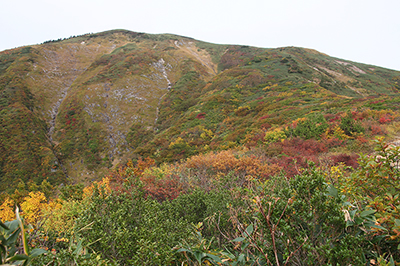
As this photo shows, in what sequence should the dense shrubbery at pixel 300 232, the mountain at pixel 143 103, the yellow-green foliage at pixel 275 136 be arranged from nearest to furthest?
the dense shrubbery at pixel 300 232 → the yellow-green foliage at pixel 275 136 → the mountain at pixel 143 103

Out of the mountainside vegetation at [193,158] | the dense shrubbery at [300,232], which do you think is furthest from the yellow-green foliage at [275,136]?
the dense shrubbery at [300,232]

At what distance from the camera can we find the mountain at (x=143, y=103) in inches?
667

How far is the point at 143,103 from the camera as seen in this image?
109 feet

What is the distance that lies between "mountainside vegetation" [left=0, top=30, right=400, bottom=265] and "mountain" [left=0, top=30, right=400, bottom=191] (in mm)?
201

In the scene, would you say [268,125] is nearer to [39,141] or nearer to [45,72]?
[39,141]

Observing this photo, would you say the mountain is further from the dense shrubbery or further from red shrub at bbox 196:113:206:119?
the dense shrubbery

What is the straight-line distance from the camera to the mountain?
16.9m

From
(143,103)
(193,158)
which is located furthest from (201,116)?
(143,103)

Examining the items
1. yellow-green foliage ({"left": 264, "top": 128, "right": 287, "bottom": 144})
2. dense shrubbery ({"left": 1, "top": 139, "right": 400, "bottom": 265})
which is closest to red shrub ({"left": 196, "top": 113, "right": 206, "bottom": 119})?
yellow-green foliage ({"left": 264, "top": 128, "right": 287, "bottom": 144})

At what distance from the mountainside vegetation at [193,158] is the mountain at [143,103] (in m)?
0.20

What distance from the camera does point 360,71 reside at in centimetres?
4209

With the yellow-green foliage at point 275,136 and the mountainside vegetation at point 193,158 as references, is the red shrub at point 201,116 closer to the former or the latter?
the mountainside vegetation at point 193,158

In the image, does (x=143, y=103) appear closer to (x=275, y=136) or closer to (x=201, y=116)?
(x=201, y=116)

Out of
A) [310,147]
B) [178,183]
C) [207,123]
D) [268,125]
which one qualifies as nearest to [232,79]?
[207,123]
